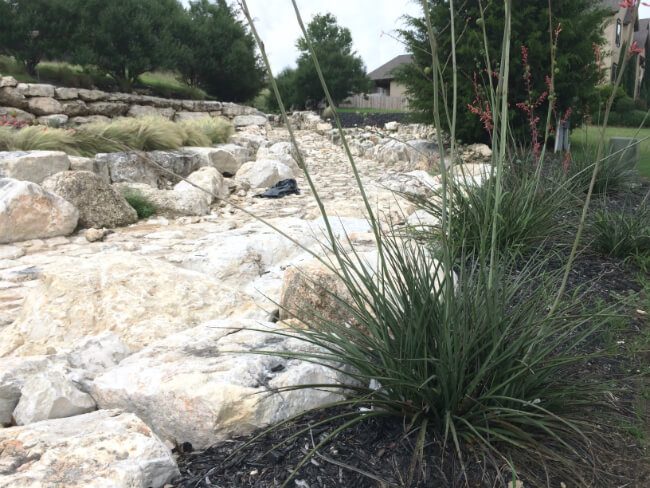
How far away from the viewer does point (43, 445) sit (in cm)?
155

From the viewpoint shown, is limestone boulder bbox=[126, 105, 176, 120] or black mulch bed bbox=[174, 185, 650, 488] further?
limestone boulder bbox=[126, 105, 176, 120]

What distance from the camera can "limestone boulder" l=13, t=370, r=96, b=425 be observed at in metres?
1.94

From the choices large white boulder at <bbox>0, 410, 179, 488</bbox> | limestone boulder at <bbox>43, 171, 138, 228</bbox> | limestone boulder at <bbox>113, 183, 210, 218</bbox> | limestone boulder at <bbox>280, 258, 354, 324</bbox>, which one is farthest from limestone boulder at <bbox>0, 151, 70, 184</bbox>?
large white boulder at <bbox>0, 410, 179, 488</bbox>

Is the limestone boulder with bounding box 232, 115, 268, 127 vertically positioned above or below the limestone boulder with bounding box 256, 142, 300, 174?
above

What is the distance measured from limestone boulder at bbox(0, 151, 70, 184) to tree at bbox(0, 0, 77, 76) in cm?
1072

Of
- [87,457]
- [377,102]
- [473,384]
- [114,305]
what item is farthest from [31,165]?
[377,102]

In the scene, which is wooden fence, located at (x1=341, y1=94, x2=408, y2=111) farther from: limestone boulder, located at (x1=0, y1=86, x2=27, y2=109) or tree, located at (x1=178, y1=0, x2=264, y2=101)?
limestone boulder, located at (x1=0, y1=86, x2=27, y2=109)

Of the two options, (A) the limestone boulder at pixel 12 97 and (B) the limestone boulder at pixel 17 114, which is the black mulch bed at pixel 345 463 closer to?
(B) the limestone boulder at pixel 17 114

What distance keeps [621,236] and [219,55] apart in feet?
66.2

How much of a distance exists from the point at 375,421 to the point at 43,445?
0.93 meters

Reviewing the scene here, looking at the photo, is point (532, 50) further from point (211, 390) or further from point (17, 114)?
point (17, 114)

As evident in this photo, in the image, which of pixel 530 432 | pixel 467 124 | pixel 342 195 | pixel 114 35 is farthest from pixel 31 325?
pixel 114 35

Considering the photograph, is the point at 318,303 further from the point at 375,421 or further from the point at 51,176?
the point at 51,176

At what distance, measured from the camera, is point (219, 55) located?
851 inches
